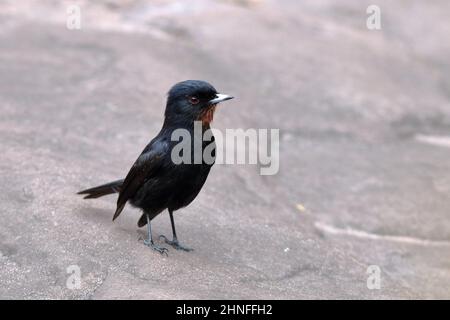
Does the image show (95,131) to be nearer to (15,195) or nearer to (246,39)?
(15,195)

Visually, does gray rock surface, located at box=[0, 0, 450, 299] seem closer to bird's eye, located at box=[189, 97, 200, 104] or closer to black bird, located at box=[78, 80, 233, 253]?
black bird, located at box=[78, 80, 233, 253]

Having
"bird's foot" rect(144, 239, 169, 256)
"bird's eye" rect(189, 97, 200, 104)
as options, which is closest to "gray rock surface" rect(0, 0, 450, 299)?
"bird's foot" rect(144, 239, 169, 256)

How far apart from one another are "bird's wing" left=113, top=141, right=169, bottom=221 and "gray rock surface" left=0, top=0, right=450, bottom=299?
33 cm

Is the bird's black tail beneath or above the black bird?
beneath

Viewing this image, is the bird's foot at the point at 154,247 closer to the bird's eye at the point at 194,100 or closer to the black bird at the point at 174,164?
the black bird at the point at 174,164

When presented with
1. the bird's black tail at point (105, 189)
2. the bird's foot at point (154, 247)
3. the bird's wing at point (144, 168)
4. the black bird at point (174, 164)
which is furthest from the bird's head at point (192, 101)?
the bird's foot at point (154, 247)

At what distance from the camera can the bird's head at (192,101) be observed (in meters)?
5.86

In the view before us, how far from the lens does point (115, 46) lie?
11203 mm

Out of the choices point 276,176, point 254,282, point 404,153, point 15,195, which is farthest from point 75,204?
point 404,153

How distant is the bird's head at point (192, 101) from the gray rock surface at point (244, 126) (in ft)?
3.28

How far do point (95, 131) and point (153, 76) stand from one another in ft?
6.47

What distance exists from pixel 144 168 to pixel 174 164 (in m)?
0.27

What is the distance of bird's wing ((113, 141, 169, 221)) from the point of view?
583cm

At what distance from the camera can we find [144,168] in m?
5.90
